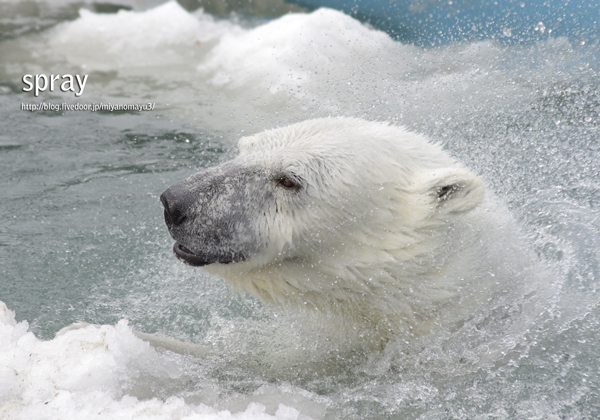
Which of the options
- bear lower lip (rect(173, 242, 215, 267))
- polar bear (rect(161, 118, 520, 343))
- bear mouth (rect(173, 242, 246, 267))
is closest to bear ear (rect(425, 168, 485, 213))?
polar bear (rect(161, 118, 520, 343))

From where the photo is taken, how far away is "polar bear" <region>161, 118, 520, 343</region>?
2.36m

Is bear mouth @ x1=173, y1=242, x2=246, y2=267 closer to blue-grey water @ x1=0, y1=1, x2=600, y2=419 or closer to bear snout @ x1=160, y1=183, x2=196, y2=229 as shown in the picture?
bear snout @ x1=160, y1=183, x2=196, y2=229

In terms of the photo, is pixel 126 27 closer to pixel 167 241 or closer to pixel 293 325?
pixel 167 241

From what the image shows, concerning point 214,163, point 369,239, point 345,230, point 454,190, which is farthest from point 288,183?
point 214,163

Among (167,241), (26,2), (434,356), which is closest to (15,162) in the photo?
(167,241)

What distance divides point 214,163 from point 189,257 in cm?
275

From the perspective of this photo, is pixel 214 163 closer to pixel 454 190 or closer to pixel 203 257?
pixel 203 257

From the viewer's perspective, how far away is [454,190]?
2412mm

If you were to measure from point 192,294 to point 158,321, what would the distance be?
12.4 inches

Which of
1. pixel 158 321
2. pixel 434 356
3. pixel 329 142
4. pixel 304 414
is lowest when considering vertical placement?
pixel 158 321

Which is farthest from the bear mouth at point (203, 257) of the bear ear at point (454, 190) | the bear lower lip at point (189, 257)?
the bear ear at point (454, 190)

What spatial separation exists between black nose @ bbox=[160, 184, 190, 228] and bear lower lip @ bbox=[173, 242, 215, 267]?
13cm

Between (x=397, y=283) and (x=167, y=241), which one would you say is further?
(x=167, y=241)

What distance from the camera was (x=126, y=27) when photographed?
7633 millimetres
